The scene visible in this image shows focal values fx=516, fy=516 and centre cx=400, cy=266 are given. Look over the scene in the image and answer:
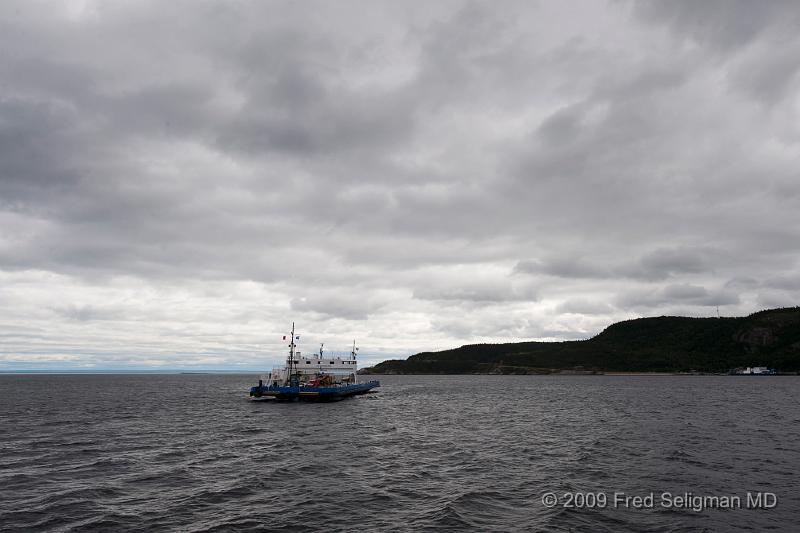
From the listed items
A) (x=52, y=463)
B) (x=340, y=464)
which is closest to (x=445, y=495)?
(x=340, y=464)

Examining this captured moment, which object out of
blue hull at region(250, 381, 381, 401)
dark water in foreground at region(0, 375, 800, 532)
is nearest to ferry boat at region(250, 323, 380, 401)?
blue hull at region(250, 381, 381, 401)

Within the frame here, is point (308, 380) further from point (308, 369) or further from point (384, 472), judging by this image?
point (384, 472)

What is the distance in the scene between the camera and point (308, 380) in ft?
370

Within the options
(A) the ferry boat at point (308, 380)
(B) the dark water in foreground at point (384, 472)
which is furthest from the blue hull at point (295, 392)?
(B) the dark water in foreground at point (384, 472)

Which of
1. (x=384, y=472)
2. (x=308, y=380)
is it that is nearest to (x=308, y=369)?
(x=308, y=380)

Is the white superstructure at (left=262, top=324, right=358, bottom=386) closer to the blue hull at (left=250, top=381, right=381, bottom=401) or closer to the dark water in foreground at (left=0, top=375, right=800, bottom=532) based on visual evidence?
the blue hull at (left=250, top=381, right=381, bottom=401)

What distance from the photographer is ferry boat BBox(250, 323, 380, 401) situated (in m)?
98.1

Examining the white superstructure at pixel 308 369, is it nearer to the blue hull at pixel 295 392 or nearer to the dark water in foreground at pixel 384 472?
the blue hull at pixel 295 392

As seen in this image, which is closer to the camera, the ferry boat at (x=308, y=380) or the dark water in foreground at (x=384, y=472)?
the dark water in foreground at (x=384, y=472)

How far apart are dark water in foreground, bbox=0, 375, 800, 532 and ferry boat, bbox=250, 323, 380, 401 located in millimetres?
30342

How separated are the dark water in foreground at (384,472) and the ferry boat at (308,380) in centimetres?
3034

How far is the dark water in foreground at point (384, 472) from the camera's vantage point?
24.9 m

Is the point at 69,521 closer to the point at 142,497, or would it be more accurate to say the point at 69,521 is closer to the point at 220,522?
the point at 142,497

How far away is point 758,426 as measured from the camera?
197 ft
